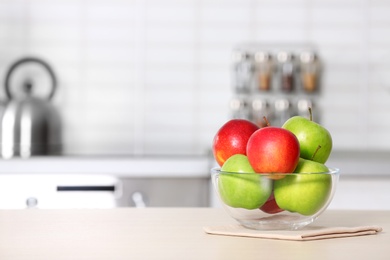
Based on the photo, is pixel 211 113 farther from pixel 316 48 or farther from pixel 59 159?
pixel 59 159

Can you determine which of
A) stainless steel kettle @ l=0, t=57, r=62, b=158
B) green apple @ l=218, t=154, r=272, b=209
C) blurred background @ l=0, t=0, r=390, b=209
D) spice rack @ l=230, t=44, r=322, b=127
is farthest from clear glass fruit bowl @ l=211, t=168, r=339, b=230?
blurred background @ l=0, t=0, r=390, b=209

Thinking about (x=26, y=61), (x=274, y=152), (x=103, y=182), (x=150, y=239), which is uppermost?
(x=26, y=61)

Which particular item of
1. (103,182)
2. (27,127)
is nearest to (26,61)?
(27,127)

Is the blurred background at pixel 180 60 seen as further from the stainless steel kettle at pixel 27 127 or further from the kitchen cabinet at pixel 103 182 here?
the kitchen cabinet at pixel 103 182

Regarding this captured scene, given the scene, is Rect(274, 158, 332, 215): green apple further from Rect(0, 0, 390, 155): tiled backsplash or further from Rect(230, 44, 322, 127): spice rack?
Rect(0, 0, 390, 155): tiled backsplash

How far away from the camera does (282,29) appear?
3.12m

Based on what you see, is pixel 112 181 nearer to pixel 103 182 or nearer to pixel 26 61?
pixel 103 182

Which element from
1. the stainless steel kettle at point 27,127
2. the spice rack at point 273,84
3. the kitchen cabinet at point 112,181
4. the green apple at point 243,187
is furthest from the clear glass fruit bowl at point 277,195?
the spice rack at point 273,84

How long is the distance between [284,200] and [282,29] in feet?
7.09

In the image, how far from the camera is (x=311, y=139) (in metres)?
1.12

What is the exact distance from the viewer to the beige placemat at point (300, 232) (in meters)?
1.03

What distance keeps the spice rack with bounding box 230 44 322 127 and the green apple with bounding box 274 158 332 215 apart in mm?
1938

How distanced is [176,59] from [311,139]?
203 cm

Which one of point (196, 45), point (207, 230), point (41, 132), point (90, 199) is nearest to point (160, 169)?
point (90, 199)
